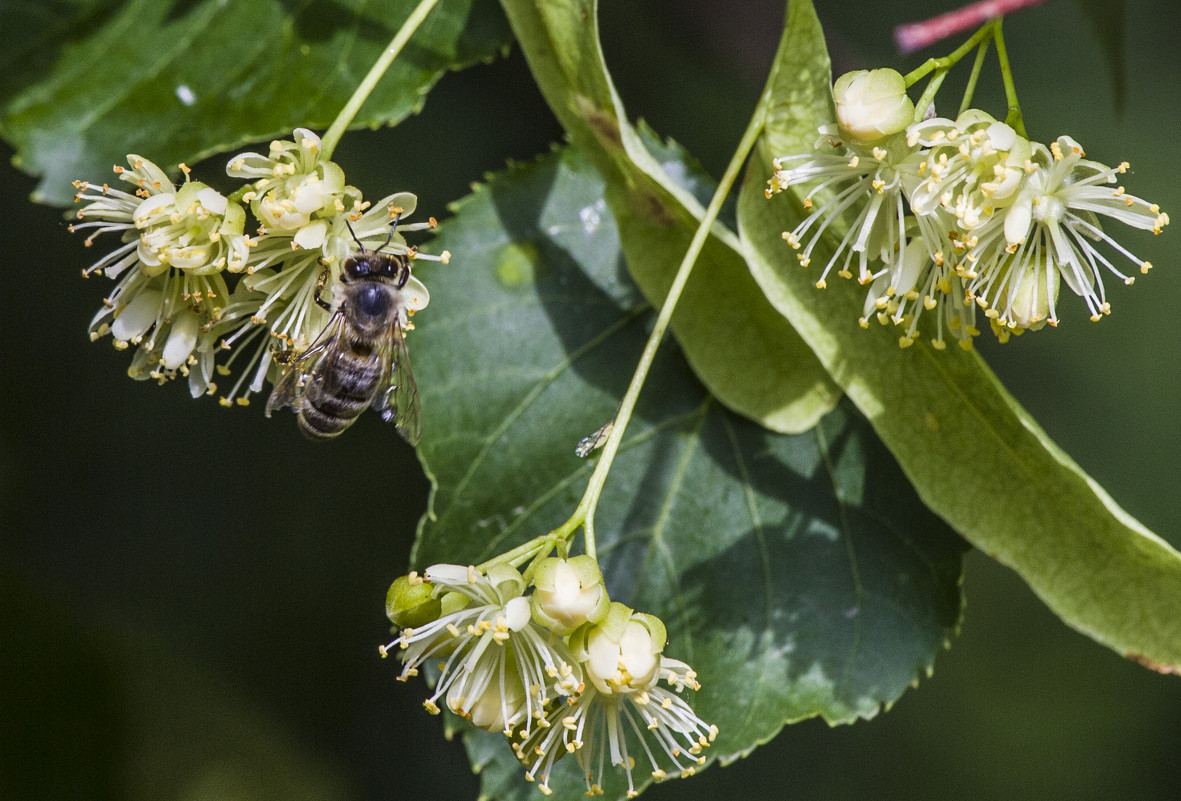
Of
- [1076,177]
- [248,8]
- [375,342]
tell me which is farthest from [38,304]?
[1076,177]

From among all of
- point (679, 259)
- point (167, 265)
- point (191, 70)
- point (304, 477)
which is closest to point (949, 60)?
point (679, 259)

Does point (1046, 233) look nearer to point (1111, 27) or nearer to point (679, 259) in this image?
point (679, 259)

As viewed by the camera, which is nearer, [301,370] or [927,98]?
[927,98]

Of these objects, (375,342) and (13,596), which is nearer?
(375,342)

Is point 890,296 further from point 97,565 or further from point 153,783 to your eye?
point 153,783

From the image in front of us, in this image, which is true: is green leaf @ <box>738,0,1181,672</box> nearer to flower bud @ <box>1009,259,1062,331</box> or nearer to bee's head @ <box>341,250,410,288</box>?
flower bud @ <box>1009,259,1062,331</box>

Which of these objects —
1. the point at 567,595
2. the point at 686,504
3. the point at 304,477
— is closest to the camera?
the point at 567,595

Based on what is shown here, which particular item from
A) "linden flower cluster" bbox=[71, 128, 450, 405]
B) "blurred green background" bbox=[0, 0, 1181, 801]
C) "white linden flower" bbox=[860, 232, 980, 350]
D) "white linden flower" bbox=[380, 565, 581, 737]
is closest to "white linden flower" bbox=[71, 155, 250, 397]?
"linden flower cluster" bbox=[71, 128, 450, 405]

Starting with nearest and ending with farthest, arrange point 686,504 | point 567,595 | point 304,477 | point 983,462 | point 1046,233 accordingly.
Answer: point 567,595 < point 1046,233 < point 983,462 < point 686,504 < point 304,477
